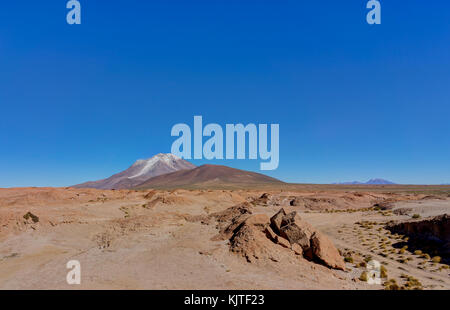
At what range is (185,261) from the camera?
13211 mm

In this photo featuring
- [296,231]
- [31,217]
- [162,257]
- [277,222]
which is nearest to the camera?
[162,257]

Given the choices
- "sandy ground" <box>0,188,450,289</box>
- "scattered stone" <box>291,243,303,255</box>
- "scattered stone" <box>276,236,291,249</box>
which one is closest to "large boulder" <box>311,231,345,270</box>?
"sandy ground" <box>0,188,450,289</box>

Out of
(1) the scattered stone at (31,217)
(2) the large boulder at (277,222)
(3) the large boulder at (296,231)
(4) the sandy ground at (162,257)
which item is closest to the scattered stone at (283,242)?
(3) the large boulder at (296,231)

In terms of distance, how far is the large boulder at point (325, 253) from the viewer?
41.9 feet

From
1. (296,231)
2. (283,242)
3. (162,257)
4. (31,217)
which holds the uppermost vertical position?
(296,231)

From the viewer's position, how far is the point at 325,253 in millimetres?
12977

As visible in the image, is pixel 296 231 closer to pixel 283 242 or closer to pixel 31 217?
pixel 283 242

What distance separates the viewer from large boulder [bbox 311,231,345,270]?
1276 cm

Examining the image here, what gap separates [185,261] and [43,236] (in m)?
12.5

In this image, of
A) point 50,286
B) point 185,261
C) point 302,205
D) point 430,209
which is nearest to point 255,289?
point 185,261

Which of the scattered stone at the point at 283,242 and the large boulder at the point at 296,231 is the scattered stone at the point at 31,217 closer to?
the scattered stone at the point at 283,242

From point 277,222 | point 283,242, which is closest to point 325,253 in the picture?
point 283,242

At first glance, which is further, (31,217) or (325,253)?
(31,217)
